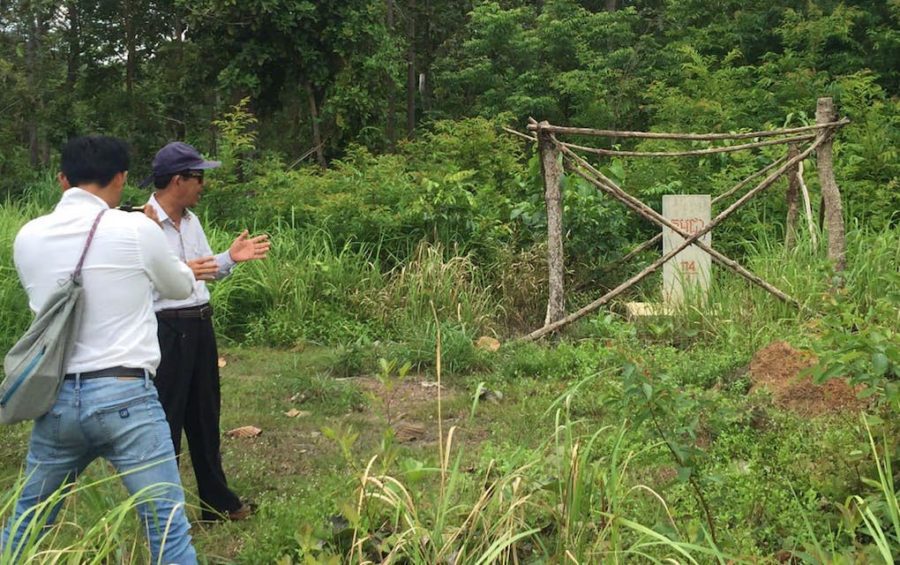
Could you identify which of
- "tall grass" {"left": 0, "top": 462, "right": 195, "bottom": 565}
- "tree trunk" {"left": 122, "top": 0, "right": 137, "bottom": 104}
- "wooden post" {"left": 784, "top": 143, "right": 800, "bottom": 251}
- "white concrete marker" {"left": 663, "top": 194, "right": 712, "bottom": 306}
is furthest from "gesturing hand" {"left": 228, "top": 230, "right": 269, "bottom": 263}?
"tree trunk" {"left": 122, "top": 0, "right": 137, "bottom": 104}

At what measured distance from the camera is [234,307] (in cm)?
838

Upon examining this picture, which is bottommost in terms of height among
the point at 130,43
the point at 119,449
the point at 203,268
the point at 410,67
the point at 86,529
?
the point at 86,529

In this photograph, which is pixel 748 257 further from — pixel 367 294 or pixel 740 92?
pixel 740 92

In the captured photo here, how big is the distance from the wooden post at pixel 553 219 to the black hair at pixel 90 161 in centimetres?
490

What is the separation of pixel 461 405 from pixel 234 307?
11.4 ft

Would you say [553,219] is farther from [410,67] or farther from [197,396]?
[410,67]

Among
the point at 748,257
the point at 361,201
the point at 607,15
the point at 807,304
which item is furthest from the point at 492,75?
the point at 807,304

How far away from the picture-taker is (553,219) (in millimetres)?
7359

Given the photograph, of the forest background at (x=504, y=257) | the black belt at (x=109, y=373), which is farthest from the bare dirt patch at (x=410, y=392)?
the black belt at (x=109, y=373)

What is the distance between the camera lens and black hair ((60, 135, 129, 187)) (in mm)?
2725

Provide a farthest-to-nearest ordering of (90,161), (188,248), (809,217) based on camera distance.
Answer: (809,217) → (188,248) → (90,161)

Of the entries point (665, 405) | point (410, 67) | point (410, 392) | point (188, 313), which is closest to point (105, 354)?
point (188, 313)

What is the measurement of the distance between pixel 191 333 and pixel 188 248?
40cm

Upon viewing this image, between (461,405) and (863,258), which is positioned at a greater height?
(863,258)
